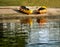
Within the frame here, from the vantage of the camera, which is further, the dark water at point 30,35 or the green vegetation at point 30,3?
the green vegetation at point 30,3

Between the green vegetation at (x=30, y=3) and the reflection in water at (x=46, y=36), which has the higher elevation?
the green vegetation at (x=30, y=3)

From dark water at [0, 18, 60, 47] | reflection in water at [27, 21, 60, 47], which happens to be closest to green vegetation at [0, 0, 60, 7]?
dark water at [0, 18, 60, 47]

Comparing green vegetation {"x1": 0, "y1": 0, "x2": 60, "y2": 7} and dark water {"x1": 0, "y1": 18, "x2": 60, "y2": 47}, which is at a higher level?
green vegetation {"x1": 0, "y1": 0, "x2": 60, "y2": 7}

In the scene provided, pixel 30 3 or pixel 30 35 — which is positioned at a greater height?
pixel 30 3

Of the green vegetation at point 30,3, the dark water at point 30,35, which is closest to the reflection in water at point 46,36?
the dark water at point 30,35

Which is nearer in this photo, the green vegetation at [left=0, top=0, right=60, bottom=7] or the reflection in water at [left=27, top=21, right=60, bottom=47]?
the reflection in water at [left=27, top=21, right=60, bottom=47]

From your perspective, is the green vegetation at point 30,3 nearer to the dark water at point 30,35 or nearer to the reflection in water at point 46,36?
the dark water at point 30,35

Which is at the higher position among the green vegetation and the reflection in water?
the green vegetation

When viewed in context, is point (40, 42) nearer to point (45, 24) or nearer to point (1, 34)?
point (1, 34)

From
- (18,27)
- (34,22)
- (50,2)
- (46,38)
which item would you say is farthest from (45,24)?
(50,2)

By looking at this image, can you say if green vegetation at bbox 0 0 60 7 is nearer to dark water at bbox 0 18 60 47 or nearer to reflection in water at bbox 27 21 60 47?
dark water at bbox 0 18 60 47

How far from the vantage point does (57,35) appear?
7215 millimetres

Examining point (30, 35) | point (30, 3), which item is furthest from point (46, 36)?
point (30, 3)

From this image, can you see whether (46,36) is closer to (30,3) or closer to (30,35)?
(30,35)
